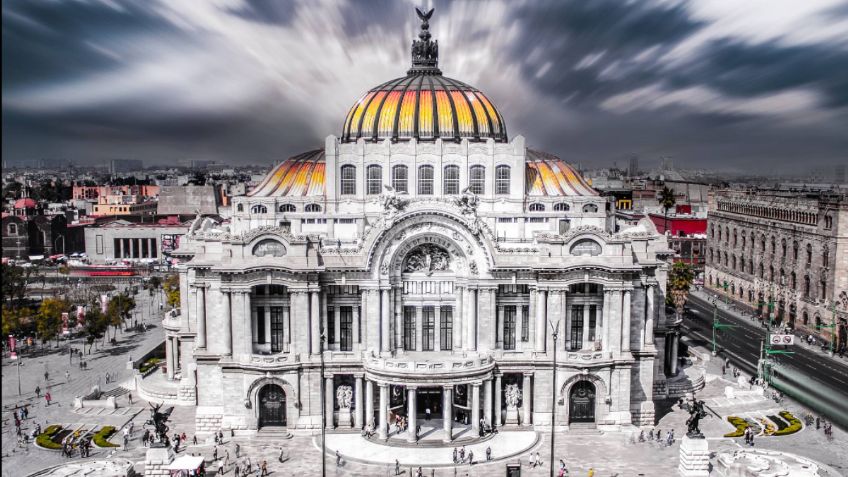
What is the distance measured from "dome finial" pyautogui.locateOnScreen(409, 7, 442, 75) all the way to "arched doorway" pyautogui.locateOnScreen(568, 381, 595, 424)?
1401 inches

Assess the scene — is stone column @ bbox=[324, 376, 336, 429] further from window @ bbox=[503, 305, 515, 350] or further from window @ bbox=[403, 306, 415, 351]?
window @ bbox=[503, 305, 515, 350]

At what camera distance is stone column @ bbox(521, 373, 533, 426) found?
195 feet

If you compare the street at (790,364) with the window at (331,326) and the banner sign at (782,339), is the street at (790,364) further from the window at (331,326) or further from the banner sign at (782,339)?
the window at (331,326)

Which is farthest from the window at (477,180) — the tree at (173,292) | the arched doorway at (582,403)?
the tree at (173,292)

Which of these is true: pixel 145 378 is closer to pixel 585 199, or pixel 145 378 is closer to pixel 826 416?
pixel 585 199

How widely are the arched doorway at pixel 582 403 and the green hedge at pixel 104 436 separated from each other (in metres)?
35.4

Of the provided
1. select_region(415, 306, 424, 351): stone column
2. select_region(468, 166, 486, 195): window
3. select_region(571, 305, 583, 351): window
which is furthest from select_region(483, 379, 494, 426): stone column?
select_region(468, 166, 486, 195): window

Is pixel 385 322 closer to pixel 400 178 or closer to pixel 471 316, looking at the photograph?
pixel 471 316

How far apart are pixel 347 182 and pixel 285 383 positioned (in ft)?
63.9

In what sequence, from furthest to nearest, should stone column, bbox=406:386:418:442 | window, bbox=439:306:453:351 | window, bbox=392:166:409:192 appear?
window, bbox=392:166:409:192
window, bbox=439:306:453:351
stone column, bbox=406:386:418:442

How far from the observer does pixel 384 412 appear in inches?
2240

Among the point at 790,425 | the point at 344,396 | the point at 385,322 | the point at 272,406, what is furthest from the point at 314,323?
the point at 790,425

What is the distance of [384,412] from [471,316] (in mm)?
9938

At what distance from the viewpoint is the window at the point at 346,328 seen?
59.9m
